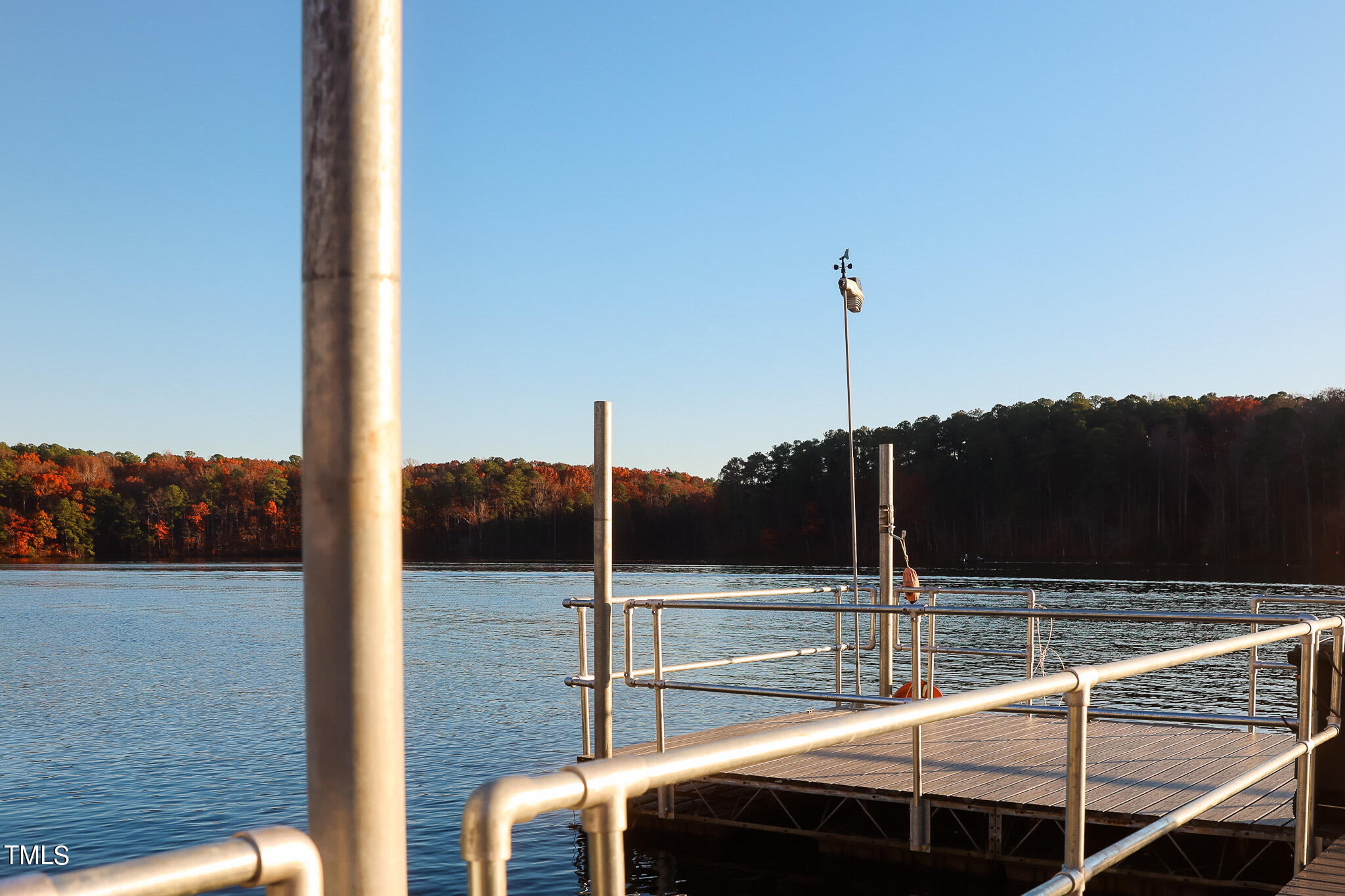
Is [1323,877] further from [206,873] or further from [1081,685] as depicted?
[206,873]

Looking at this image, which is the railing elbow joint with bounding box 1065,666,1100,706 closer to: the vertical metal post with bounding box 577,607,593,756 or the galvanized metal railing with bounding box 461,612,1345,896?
the galvanized metal railing with bounding box 461,612,1345,896

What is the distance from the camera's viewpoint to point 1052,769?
23.9ft

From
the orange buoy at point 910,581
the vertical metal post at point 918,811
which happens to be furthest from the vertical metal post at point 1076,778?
the orange buoy at point 910,581

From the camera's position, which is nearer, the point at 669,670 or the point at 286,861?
the point at 286,861

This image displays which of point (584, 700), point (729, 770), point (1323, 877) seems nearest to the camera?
point (729, 770)

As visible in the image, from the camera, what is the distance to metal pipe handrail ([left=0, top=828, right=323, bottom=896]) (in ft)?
3.17

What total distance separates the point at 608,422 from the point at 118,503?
11322 cm

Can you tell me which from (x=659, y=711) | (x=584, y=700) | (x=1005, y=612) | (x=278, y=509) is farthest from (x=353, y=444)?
(x=278, y=509)

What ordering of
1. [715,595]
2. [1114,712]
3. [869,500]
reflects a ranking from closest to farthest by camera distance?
[1114,712], [715,595], [869,500]

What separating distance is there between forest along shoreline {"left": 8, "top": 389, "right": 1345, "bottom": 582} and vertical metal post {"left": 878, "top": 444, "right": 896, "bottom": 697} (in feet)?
233

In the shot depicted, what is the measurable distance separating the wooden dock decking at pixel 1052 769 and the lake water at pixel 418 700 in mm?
1145

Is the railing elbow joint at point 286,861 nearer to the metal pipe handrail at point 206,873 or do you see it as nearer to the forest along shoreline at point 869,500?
the metal pipe handrail at point 206,873

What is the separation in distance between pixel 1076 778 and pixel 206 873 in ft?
6.95

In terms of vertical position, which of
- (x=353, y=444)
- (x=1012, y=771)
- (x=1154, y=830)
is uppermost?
(x=353, y=444)
